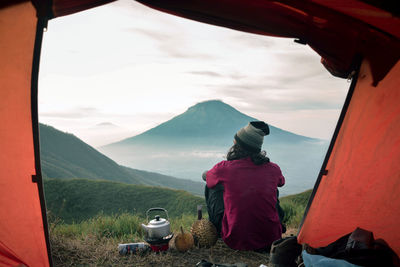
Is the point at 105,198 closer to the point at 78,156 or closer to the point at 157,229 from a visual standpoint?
the point at 157,229

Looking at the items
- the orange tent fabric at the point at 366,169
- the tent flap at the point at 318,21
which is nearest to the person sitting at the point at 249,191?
the orange tent fabric at the point at 366,169

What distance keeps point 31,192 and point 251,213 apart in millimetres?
2303

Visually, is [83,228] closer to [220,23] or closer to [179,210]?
[220,23]

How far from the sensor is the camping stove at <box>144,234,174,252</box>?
346cm

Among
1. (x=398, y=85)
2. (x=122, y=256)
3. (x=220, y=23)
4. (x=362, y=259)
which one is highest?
(x=220, y=23)

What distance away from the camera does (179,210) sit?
19.9 metres

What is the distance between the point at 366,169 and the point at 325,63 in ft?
3.79

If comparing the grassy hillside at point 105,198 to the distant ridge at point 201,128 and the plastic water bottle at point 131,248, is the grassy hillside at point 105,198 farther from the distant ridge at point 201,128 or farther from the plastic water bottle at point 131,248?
the distant ridge at point 201,128

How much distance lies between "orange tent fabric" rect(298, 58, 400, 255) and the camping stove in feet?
5.80

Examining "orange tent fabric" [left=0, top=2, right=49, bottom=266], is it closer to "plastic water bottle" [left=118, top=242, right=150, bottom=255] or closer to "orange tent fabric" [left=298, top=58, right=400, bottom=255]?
"plastic water bottle" [left=118, top=242, right=150, bottom=255]

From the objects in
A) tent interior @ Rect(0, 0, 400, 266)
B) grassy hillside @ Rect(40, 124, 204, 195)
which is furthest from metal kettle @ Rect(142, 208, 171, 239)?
grassy hillside @ Rect(40, 124, 204, 195)

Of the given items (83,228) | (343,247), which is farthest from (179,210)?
(343,247)

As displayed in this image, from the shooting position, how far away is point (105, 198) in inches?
898

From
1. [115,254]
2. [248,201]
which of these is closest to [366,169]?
[248,201]
